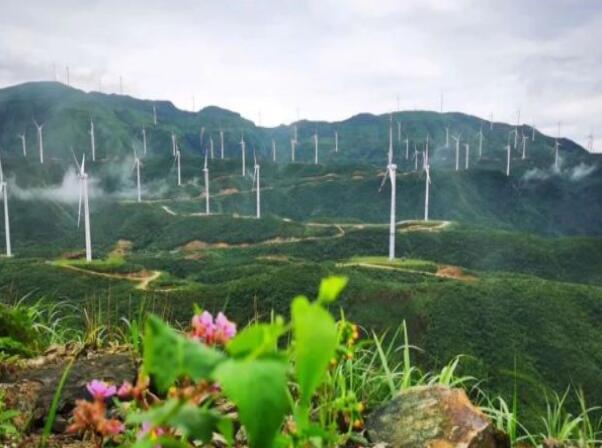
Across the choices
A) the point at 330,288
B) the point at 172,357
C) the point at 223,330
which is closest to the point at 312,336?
the point at 330,288

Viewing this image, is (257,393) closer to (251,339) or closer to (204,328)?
(251,339)

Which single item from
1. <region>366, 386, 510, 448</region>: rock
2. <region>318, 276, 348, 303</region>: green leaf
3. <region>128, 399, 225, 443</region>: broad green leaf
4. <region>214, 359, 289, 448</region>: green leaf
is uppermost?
<region>318, 276, 348, 303</region>: green leaf

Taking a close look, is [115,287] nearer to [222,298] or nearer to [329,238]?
[222,298]

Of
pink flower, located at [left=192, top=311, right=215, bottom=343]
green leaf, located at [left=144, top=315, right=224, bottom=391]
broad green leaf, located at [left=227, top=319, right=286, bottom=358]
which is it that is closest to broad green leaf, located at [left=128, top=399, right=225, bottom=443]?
green leaf, located at [left=144, top=315, right=224, bottom=391]

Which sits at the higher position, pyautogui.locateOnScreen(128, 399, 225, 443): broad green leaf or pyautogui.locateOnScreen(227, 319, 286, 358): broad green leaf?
pyautogui.locateOnScreen(227, 319, 286, 358): broad green leaf

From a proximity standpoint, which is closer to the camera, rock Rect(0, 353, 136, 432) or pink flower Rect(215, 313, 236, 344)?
pink flower Rect(215, 313, 236, 344)

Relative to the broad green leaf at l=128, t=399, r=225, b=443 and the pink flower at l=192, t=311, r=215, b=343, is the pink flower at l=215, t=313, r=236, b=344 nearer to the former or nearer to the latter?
the pink flower at l=192, t=311, r=215, b=343
